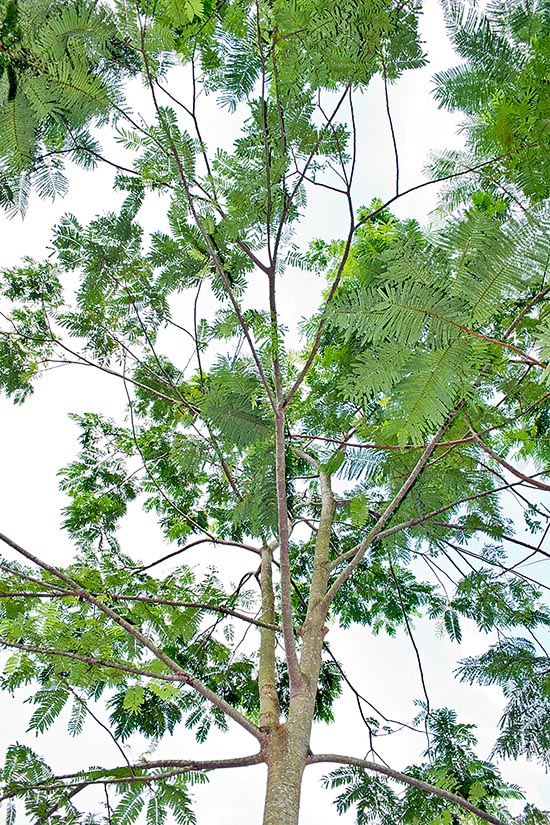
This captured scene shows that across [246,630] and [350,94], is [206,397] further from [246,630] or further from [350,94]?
[246,630]

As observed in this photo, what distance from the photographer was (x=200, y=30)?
1.42 metres

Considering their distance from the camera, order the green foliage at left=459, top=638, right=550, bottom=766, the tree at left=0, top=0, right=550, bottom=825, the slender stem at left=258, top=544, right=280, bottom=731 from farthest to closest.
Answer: the green foliage at left=459, top=638, right=550, bottom=766, the slender stem at left=258, top=544, right=280, bottom=731, the tree at left=0, top=0, right=550, bottom=825

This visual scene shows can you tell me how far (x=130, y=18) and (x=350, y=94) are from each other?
0.57 m

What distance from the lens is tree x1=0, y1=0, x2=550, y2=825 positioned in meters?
1.21

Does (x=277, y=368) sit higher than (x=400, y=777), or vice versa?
(x=277, y=368)

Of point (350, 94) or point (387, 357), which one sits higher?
point (350, 94)

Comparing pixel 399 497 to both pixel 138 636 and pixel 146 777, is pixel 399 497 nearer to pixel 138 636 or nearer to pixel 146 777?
pixel 138 636

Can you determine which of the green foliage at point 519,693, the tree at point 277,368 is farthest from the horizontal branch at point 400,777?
the green foliage at point 519,693

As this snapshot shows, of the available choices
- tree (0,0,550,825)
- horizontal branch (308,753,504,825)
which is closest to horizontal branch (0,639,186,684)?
tree (0,0,550,825)

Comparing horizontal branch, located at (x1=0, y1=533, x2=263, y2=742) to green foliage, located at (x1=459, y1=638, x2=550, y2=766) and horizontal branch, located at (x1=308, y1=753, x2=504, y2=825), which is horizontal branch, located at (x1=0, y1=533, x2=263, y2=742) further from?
green foliage, located at (x1=459, y1=638, x2=550, y2=766)

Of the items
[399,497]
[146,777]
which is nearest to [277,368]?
[399,497]

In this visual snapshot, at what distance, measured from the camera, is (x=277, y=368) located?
1.69 m

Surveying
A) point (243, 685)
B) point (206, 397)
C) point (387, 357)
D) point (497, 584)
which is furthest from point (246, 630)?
point (387, 357)

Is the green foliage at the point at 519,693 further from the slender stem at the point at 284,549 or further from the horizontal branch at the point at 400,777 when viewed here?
the slender stem at the point at 284,549
